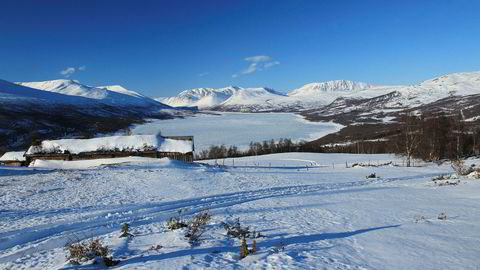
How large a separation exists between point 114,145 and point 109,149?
2.67 ft

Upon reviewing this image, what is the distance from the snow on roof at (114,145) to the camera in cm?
4628

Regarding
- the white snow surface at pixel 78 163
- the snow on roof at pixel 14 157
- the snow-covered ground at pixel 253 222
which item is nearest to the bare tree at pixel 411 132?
the snow-covered ground at pixel 253 222

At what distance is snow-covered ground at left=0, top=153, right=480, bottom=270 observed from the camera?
9.20 meters

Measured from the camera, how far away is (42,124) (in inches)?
6132

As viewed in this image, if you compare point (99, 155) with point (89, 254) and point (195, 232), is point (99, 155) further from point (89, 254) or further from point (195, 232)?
point (89, 254)

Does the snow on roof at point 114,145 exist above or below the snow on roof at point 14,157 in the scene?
above

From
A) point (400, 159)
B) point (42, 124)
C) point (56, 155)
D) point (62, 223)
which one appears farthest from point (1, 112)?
point (62, 223)

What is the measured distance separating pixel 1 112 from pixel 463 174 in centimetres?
18792

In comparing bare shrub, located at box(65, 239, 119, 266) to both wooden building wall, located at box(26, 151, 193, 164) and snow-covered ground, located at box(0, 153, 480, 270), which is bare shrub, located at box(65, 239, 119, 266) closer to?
snow-covered ground, located at box(0, 153, 480, 270)

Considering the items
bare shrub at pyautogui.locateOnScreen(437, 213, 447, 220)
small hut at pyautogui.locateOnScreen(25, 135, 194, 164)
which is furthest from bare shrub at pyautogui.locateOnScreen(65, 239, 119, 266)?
small hut at pyautogui.locateOnScreen(25, 135, 194, 164)

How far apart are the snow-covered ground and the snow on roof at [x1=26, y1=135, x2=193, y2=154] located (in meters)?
19.9

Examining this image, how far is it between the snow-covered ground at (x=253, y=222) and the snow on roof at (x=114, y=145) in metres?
19.9

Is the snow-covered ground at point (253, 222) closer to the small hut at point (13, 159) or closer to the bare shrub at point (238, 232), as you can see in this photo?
the bare shrub at point (238, 232)

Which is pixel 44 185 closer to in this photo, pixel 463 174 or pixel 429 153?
pixel 463 174
